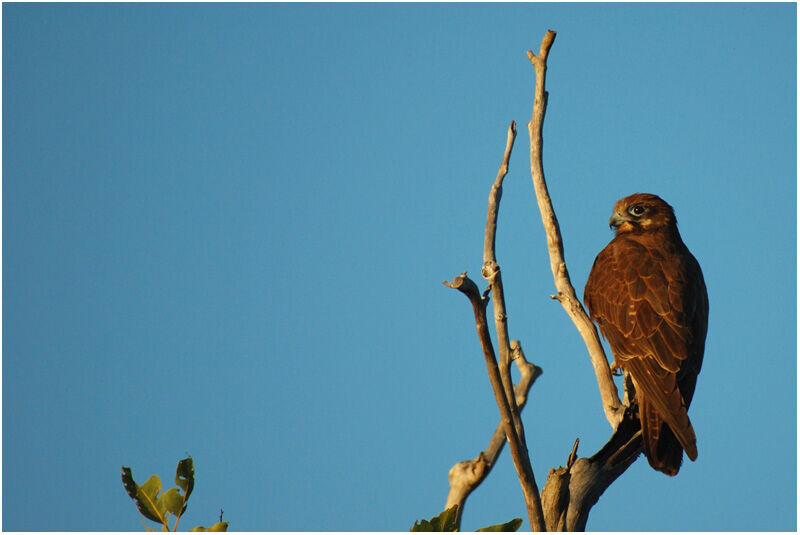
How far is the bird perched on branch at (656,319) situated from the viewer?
5.55m

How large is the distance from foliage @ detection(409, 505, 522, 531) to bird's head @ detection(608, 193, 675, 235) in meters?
4.35

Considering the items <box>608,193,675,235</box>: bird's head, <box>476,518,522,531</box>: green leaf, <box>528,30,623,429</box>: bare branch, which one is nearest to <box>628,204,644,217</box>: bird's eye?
<box>608,193,675,235</box>: bird's head

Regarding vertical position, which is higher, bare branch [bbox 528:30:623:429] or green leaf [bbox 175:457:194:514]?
bare branch [bbox 528:30:623:429]

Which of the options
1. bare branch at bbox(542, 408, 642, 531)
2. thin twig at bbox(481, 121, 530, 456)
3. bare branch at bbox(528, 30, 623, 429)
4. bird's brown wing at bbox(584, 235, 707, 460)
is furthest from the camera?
bird's brown wing at bbox(584, 235, 707, 460)

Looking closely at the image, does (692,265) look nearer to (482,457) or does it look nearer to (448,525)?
(482,457)

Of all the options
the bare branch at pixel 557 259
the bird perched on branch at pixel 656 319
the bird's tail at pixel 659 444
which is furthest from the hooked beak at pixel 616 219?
the bird's tail at pixel 659 444

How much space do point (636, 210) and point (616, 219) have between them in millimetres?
200

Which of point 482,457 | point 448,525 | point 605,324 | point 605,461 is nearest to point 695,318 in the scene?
point 605,324

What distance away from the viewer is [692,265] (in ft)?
23.9

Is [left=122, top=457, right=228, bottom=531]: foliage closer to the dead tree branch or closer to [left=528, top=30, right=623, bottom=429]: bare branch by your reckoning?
the dead tree branch

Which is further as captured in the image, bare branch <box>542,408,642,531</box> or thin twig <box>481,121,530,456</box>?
bare branch <box>542,408,642,531</box>

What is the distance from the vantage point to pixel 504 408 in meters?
4.12

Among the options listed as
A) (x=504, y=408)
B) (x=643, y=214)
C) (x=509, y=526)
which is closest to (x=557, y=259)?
(x=504, y=408)

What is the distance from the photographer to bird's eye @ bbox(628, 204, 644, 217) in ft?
26.1
